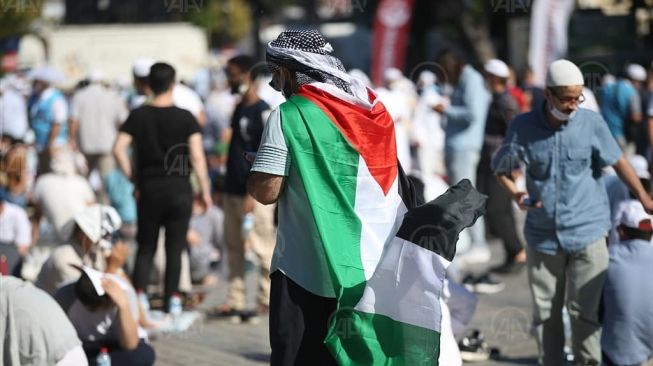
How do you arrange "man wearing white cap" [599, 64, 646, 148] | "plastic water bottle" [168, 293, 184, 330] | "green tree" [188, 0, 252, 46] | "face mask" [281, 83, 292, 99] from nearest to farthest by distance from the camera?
"face mask" [281, 83, 292, 99] < "plastic water bottle" [168, 293, 184, 330] < "man wearing white cap" [599, 64, 646, 148] < "green tree" [188, 0, 252, 46]

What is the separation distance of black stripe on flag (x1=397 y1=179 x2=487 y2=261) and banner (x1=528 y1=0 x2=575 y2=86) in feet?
38.4

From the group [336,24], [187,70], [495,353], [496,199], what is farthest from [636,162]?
[336,24]

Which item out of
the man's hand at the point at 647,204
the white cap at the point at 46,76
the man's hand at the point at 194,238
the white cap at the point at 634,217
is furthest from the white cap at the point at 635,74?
the man's hand at the point at 647,204

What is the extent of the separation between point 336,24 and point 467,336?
1278 inches

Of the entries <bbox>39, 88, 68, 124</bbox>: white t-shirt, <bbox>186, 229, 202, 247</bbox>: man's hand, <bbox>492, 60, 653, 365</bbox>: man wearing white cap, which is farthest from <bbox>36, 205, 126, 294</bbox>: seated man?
<bbox>39, 88, 68, 124</bbox>: white t-shirt

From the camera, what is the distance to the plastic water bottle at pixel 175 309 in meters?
9.05

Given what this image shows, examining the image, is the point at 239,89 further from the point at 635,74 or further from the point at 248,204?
the point at 635,74

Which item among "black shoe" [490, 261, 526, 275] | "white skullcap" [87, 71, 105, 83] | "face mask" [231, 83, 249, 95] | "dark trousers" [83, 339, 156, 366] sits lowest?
"black shoe" [490, 261, 526, 275]

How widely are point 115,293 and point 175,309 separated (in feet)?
8.11

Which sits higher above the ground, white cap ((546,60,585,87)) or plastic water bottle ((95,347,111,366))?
white cap ((546,60,585,87))

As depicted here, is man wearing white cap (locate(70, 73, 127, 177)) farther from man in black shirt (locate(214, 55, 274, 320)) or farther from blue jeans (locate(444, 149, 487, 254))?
man in black shirt (locate(214, 55, 274, 320))

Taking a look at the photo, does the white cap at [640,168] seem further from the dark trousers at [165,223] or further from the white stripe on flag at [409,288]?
A: the white stripe on flag at [409,288]

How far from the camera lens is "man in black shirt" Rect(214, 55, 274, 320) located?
364 inches

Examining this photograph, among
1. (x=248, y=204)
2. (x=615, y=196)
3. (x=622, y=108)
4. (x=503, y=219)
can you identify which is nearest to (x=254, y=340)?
(x=248, y=204)
